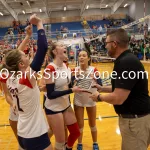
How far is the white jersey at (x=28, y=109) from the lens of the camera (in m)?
1.97

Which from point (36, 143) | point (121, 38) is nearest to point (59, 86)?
point (36, 143)

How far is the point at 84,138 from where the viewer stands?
402 centimetres

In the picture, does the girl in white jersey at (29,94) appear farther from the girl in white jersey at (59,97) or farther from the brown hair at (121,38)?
the brown hair at (121,38)

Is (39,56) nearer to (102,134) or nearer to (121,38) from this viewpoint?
(121,38)

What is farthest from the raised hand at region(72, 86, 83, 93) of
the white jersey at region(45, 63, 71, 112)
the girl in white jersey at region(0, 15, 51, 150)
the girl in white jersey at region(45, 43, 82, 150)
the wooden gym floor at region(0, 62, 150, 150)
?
the wooden gym floor at region(0, 62, 150, 150)

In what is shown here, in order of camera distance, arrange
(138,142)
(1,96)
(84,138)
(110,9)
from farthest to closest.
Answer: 1. (110,9)
2. (1,96)
3. (84,138)
4. (138,142)

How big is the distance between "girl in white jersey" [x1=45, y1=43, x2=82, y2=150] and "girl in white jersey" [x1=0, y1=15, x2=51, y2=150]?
55cm

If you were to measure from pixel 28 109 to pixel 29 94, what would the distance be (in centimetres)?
17

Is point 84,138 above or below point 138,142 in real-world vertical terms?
below

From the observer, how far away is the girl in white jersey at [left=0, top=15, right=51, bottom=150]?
1.90 m

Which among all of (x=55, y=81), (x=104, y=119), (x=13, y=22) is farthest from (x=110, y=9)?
(x=55, y=81)

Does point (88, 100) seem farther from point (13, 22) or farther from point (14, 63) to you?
point (13, 22)

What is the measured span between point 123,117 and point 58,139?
1.04m

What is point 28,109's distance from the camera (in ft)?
6.65
